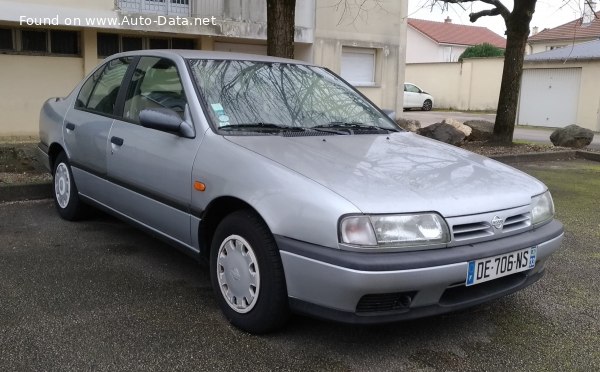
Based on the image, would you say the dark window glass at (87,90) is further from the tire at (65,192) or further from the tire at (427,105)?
the tire at (427,105)

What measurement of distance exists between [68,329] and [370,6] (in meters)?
13.3

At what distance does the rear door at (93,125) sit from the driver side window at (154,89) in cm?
24

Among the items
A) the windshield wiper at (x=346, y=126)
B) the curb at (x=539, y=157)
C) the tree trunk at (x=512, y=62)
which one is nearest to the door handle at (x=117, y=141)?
the windshield wiper at (x=346, y=126)

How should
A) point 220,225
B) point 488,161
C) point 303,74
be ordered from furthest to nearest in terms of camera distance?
point 303,74
point 488,161
point 220,225

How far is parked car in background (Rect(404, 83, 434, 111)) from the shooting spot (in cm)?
2933

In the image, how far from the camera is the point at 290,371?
2.81m

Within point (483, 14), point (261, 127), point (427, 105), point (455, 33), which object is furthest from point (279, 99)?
point (455, 33)

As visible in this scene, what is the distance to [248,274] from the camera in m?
3.10

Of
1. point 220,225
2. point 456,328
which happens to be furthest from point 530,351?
point 220,225

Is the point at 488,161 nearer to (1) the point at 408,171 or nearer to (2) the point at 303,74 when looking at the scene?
(1) the point at 408,171

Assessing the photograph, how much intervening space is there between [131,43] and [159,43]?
0.62 m

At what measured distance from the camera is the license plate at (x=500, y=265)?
2863 mm

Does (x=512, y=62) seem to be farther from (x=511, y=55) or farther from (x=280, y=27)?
(x=280, y=27)

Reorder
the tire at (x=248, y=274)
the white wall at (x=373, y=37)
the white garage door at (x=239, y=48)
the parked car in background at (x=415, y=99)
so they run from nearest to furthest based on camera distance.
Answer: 1. the tire at (x=248, y=274)
2. the white garage door at (x=239, y=48)
3. the white wall at (x=373, y=37)
4. the parked car in background at (x=415, y=99)
